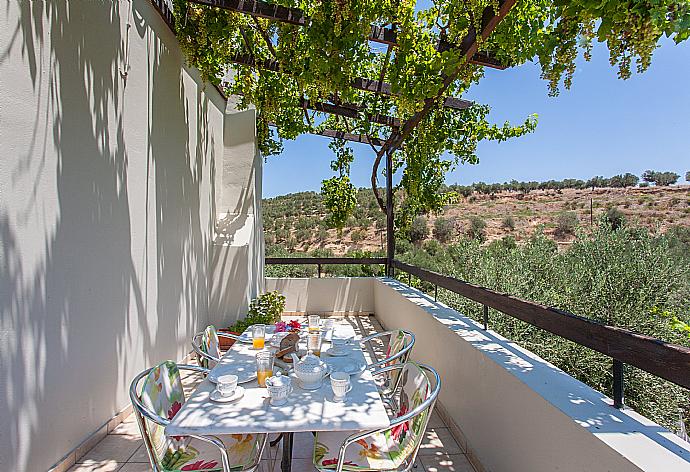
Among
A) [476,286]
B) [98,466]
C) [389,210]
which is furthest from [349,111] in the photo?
[98,466]

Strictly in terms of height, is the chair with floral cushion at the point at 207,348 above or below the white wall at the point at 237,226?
below

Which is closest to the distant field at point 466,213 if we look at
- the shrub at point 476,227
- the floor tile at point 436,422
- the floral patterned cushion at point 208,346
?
the shrub at point 476,227

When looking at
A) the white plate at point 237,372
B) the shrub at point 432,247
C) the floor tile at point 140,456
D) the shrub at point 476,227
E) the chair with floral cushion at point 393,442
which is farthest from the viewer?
the shrub at point 476,227

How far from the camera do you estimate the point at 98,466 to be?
2.42 metres

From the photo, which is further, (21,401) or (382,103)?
(382,103)

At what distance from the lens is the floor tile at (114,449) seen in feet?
8.25

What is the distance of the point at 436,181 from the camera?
5.53m

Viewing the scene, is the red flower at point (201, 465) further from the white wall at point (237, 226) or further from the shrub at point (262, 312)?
the white wall at point (237, 226)

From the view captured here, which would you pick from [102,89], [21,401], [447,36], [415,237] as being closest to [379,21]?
[447,36]

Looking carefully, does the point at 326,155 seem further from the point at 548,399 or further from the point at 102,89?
the point at 548,399

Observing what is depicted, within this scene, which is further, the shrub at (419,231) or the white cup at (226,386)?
the shrub at (419,231)

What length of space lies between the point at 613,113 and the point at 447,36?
1297 cm

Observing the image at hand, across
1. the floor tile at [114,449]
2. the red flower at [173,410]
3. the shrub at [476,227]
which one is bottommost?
the floor tile at [114,449]

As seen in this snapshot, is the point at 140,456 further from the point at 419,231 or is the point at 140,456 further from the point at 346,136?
the point at 419,231
